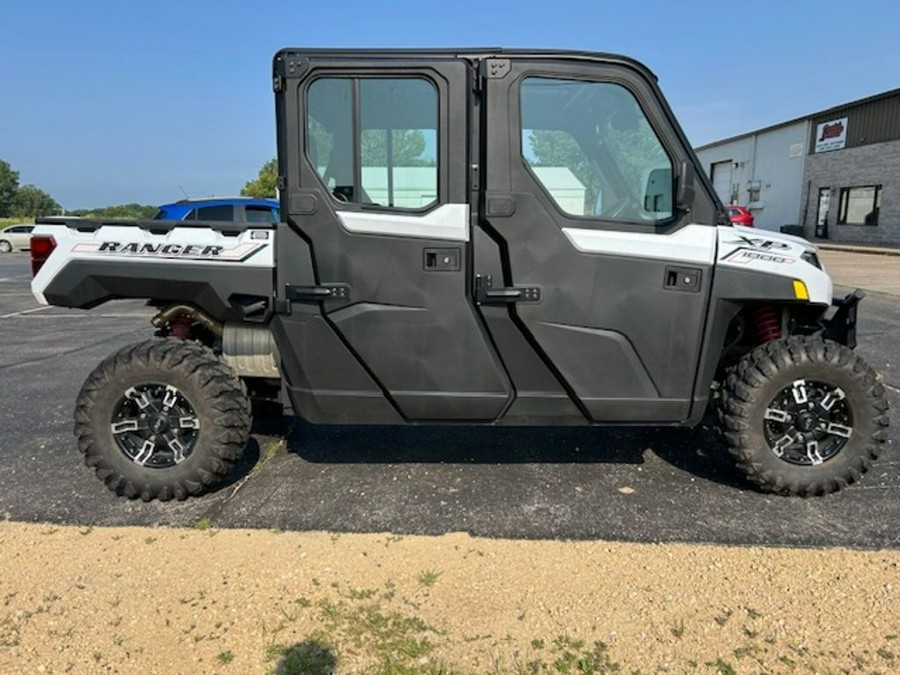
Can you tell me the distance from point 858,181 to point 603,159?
1235 inches

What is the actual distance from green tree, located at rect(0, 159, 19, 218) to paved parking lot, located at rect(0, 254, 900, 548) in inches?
4345

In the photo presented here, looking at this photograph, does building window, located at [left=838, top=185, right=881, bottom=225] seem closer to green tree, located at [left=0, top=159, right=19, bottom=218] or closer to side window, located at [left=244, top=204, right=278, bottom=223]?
side window, located at [left=244, top=204, right=278, bottom=223]

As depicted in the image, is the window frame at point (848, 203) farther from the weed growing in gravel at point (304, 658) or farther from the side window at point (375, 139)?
the weed growing in gravel at point (304, 658)

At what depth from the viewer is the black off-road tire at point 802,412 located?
3.37 m

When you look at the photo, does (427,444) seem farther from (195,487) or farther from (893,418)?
(893,418)

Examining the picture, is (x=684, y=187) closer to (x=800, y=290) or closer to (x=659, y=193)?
(x=659, y=193)

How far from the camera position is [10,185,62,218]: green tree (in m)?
93.7

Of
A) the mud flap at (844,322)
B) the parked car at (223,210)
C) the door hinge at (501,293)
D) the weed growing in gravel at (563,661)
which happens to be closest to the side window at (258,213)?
the parked car at (223,210)

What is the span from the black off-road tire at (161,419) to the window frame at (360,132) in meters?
1.26

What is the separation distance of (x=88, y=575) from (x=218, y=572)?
59 centimetres

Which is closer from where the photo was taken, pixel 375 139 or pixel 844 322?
pixel 375 139

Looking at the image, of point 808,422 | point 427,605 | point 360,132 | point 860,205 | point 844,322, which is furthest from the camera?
point 860,205

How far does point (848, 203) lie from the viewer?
2905cm

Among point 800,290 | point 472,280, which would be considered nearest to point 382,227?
point 472,280
